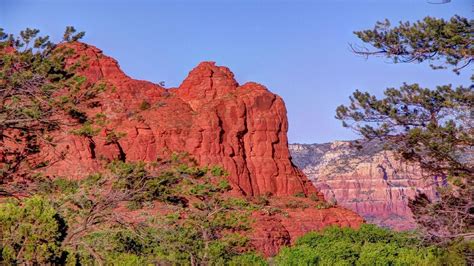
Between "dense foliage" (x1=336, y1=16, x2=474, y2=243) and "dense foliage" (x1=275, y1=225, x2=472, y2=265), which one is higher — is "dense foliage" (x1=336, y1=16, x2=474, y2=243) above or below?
above

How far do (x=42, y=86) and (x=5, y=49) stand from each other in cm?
250

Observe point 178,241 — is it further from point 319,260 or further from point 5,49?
point 319,260

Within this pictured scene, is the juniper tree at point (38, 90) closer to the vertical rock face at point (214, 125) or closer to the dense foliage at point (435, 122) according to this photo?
the dense foliage at point (435, 122)

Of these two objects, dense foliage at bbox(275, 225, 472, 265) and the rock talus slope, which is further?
the rock talus slope

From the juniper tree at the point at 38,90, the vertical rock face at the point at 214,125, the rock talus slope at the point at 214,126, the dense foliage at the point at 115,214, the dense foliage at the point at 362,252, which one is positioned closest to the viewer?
the dense foliage at the point at 115,214

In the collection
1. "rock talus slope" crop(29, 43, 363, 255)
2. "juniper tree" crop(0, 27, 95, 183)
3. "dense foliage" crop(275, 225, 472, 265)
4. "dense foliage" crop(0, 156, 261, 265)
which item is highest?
"rock talus slope" crop(29, 43, 363, 255)

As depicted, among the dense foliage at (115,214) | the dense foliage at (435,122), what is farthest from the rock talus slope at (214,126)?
the dense foliage at (435,122)

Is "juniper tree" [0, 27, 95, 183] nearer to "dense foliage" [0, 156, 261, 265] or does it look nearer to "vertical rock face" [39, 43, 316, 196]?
"dense foliage" [0, 156, 261, 265]

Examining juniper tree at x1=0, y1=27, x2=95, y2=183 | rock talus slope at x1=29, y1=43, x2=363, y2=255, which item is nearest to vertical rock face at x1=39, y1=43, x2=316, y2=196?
rock talus slope at x1=29, y1=43, x2=363, y2=255

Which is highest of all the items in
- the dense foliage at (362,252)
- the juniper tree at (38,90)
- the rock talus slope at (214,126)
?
the rock talus slope at (214,126)

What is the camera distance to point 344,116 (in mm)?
22922

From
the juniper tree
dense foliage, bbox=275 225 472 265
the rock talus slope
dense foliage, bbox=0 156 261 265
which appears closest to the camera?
dense foliage, bbox=0 156 261 265

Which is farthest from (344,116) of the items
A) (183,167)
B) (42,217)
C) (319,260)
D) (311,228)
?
(311,228)

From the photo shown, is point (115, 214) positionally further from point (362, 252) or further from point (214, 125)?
point (214, 125)
